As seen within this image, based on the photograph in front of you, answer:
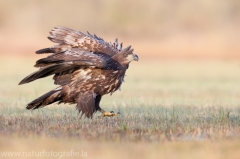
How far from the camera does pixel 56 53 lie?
35.7 ft

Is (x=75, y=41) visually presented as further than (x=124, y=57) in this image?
Yes

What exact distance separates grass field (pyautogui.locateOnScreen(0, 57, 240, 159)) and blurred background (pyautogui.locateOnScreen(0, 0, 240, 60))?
2719 centimetres

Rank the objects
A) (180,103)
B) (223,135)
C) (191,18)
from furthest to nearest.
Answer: (191,18), (180,103), (223,135)

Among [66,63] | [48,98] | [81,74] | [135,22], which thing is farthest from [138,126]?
[135,22]

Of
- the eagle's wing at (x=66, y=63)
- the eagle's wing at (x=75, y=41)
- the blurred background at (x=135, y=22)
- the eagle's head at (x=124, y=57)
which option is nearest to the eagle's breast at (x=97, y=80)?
the eagle's wing at (x=66, y=63)

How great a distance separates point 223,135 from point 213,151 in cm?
160

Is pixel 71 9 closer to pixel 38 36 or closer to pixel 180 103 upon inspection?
pixel 38 36

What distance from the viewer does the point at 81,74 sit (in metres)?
11.0

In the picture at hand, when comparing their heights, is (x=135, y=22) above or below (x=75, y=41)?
above

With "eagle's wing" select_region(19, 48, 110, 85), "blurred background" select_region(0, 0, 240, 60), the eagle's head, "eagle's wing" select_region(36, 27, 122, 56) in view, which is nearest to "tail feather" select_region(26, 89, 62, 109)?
"eagle's wing" select_region(19, 48, 110, 85)

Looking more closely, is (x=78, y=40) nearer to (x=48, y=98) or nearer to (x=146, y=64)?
(x=48, y=98)

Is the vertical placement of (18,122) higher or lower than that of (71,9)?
lower

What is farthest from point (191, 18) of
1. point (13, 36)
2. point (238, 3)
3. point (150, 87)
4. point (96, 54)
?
point (96, 54)

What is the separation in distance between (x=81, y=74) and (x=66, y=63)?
48 centimetres
